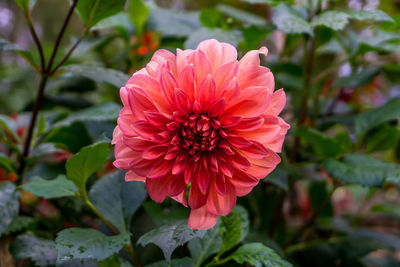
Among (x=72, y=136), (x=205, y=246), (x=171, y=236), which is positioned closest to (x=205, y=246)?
(x=205, y=246)

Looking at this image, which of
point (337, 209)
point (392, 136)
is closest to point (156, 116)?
point (392, 136)

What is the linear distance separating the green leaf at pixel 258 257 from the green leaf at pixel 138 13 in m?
0.53

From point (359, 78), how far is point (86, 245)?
0.58 meters

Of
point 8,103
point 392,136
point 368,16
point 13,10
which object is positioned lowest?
point 8,103

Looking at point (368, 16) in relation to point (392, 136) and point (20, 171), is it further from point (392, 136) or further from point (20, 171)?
point (20, 171)

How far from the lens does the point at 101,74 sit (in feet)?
1.51

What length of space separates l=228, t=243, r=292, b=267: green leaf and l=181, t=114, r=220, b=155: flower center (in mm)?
145

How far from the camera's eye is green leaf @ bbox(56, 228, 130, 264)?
1.09 ft

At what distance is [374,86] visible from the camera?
115 cm

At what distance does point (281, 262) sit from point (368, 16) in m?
0.36

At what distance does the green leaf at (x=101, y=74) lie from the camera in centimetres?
44

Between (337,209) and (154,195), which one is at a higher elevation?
(154,195)

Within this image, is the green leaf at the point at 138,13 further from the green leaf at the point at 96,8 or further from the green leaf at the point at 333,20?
the green leaf at the point at 333,20

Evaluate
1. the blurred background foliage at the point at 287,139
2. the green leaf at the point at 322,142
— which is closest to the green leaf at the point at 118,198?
the blurred background foliage at the point at 287,139
